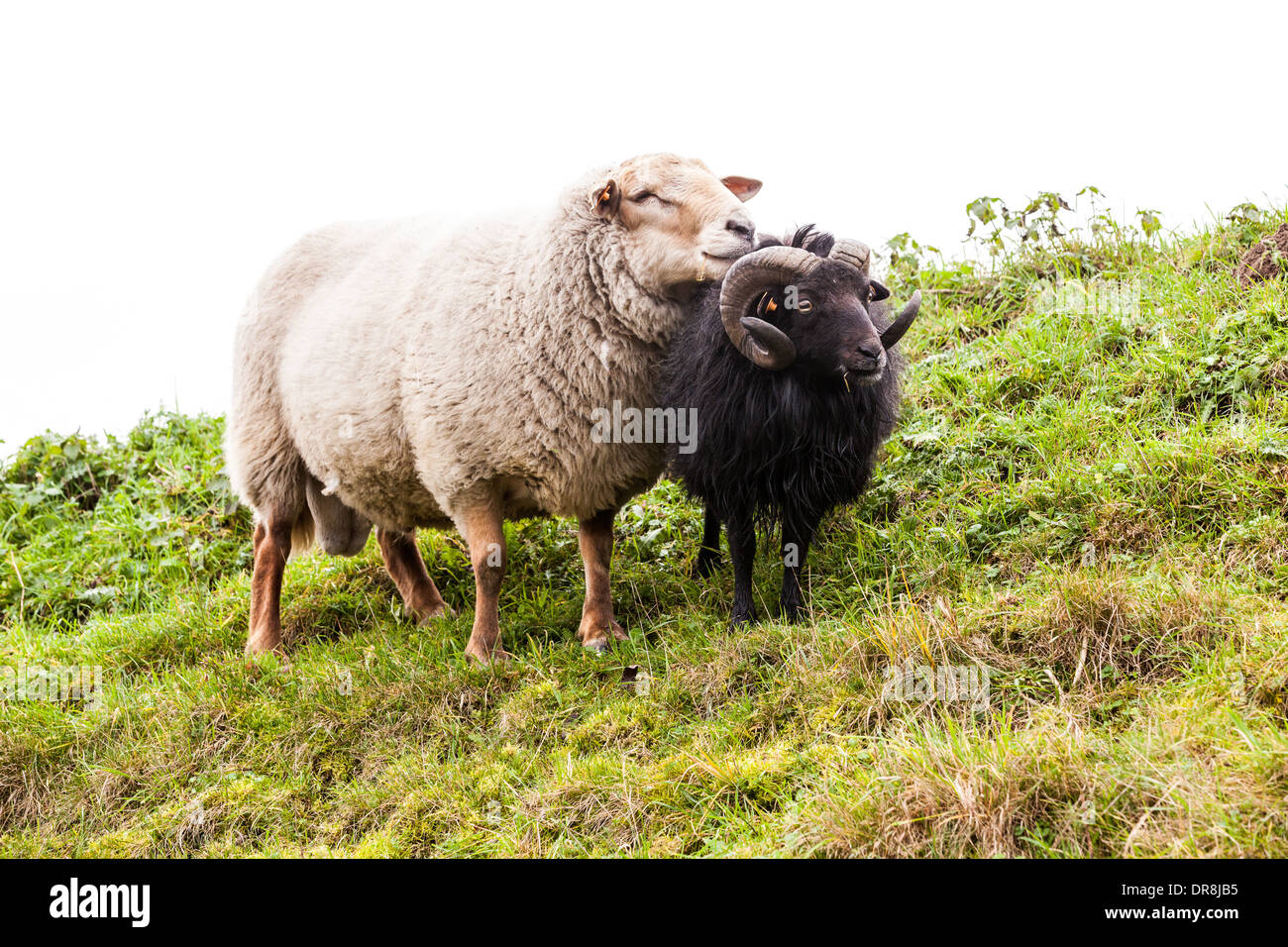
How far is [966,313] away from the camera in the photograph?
24.8 feet

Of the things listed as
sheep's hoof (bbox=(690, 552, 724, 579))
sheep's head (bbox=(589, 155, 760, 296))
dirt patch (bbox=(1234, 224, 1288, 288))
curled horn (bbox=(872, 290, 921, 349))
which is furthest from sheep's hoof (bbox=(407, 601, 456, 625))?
dirt patch (bbox=(1234, 224, 1288, 288))

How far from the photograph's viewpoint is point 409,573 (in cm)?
666

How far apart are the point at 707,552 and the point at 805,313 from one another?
5.72 feet

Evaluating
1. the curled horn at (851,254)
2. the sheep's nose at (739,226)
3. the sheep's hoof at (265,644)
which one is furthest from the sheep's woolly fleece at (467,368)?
the sheep's hoof at (265,644)

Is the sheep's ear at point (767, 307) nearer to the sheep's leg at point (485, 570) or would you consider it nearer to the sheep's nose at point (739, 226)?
the sheep's nose at point (739, 226)

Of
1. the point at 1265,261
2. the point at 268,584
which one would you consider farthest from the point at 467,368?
the point at 1265,261

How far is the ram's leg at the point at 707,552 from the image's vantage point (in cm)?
591

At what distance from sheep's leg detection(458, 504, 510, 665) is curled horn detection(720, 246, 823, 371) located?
1.61 meters

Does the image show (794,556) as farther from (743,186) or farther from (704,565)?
(743,186)

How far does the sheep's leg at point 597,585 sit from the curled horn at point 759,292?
1.34 metres

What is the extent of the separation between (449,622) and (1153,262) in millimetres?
5294

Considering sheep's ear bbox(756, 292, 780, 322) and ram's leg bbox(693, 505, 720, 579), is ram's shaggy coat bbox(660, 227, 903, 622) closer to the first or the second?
sheep's ear bbox(756, 292, 780, 322)

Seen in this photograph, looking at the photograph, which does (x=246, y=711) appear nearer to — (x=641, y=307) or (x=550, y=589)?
(x=550, y=589)

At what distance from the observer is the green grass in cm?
329
